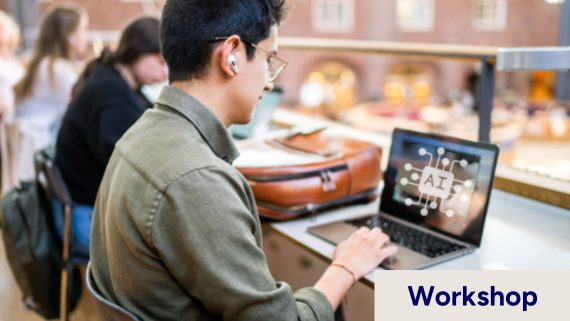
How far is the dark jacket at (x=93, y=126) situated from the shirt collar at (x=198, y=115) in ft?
3.29

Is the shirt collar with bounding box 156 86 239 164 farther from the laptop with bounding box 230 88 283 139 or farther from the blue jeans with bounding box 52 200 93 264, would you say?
the laptop with bounding box 230 88 283 139

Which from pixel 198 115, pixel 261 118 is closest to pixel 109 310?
pixel 198 115

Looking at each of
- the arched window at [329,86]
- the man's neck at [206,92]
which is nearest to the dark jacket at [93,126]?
the man's neck at [206,92]

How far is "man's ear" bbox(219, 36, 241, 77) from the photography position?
881 mm

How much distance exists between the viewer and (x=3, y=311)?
2455 mm

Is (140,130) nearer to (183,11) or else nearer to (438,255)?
(183,11)

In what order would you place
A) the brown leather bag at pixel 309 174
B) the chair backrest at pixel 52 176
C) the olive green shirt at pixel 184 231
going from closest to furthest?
1. the olive green shirt at pixel 184 231
2. the brown leather bag at pixel 309 174
3. the chair backrest at pixel 52 176

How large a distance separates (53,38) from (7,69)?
0.53 m

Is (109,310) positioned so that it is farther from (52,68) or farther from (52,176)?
(52,68)

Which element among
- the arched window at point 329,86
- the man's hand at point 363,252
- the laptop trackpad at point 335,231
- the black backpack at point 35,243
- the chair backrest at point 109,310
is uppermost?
the chair backrest at point 109,310

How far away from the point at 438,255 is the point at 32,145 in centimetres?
237

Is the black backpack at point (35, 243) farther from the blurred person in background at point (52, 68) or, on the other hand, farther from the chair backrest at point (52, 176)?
the blurred person in background at point (52, 68)

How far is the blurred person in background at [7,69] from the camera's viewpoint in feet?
11.3

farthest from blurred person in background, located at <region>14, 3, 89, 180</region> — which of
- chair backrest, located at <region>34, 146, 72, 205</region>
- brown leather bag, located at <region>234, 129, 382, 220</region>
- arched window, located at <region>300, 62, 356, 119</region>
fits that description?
arched window, located at <region>300, 62, 356, 119</region>
